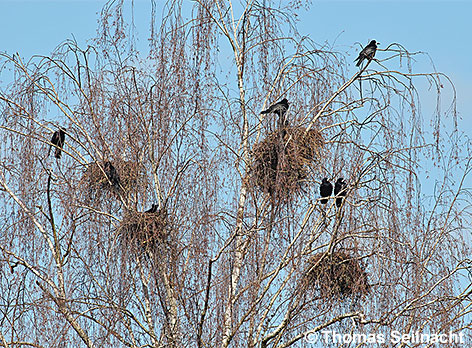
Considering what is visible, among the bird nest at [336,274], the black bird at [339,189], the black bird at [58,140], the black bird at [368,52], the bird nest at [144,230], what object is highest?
the black bird at [368,52]

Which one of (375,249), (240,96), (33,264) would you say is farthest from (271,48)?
(33,264)

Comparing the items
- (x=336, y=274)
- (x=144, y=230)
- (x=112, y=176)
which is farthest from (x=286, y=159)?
(x=112, y=176)

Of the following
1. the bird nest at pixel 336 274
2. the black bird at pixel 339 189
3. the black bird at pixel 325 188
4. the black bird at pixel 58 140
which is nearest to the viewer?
the bird nest at pixel 336 274

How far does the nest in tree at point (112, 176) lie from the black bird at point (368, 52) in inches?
79.7

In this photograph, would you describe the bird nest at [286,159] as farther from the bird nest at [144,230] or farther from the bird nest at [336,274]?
the bird nest at [144,230]

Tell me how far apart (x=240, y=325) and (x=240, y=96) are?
2.22m

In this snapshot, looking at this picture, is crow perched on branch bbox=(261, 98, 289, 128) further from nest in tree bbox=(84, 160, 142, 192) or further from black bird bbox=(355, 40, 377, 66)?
nest in tree bbox=(84, 160, 142, 192)

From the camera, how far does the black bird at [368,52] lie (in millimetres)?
7914

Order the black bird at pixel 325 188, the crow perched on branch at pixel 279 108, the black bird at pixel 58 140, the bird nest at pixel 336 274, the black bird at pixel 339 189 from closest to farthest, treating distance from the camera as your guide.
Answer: the bird nest at pixel 336 274, the black bird at pixel 339 189, the black bird at pixel 325 188, the crow perched on branch at pixel 279 108, the black bird at pixel 58 140

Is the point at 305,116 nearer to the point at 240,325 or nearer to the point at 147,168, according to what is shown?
the point at 147,168

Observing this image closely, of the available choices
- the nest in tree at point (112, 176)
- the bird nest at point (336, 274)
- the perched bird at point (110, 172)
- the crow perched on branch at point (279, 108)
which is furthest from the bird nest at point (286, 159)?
the perched bird at point (110, 172)

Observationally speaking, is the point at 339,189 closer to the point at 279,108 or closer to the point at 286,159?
the point at 286,159

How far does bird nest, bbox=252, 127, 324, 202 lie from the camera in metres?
7.55

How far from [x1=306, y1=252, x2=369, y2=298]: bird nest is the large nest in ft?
5.25
